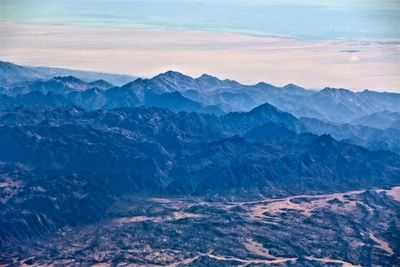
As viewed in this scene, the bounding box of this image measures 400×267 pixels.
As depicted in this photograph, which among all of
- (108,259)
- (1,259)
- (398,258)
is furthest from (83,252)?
(398,258)

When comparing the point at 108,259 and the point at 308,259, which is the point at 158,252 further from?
the point at 308,259

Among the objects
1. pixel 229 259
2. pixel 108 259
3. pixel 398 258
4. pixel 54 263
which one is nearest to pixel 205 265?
pixel 229 259

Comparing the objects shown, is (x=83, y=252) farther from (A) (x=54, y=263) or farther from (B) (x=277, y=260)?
(B) (x=277, y=260)

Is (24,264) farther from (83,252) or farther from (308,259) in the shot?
(308,259)

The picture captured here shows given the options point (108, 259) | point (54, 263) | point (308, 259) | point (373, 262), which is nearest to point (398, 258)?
point (373, 262)

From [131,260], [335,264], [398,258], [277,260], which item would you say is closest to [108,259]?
[131,260]
